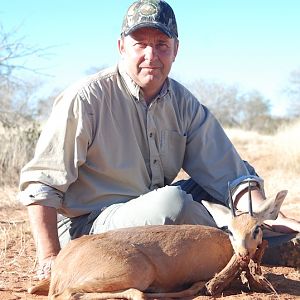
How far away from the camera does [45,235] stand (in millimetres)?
4207

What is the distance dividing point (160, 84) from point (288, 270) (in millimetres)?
1643

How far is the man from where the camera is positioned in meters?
4.38

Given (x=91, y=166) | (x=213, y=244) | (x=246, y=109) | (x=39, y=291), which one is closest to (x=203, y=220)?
(x=213, y=244)

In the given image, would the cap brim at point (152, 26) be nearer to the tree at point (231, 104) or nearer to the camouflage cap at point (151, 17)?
the camouflage cap at point (151, 17)

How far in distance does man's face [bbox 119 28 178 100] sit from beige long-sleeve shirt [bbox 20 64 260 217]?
95 millimetres

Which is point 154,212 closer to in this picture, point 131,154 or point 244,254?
point 131,154

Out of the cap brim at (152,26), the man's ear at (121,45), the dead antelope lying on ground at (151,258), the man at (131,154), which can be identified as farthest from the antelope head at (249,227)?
the man's ear at (121,45)

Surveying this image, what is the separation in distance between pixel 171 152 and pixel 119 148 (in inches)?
19.2

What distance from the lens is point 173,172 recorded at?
5.16m

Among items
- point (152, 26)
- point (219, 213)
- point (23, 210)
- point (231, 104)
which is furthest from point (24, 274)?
point (231, 104)

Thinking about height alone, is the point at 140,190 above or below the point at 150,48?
below

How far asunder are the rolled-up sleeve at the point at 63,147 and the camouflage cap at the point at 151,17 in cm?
66

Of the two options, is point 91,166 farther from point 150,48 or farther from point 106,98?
point 150,48

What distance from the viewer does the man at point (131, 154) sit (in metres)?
4.38
